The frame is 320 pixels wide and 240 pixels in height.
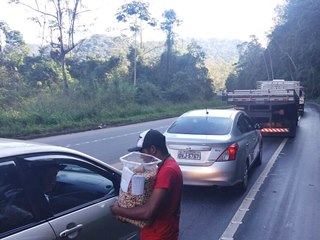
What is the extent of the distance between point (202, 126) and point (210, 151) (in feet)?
3.18

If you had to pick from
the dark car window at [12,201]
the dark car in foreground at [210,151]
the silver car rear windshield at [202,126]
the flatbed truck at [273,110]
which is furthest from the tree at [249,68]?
the dark car window at [12,201]

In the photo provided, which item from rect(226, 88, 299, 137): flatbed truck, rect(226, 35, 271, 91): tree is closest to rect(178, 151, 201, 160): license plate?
rect(226, 88, 299, 137): flatbed truck

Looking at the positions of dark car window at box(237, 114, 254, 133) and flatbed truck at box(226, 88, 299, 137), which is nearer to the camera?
dark car window at box(237, 114, 254, 133)

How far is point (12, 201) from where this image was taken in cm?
273

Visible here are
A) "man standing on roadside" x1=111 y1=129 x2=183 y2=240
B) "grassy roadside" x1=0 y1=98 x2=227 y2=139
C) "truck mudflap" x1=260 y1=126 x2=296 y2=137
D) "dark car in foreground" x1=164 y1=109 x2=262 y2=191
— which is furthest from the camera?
"grassy roadside" x1=0 y1=98 x2=227 y2=139

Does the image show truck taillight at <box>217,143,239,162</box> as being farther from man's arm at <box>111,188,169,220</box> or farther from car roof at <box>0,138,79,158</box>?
man's arm at <box>111,188,169,220</box>

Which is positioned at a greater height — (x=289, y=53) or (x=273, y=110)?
(x=289, y=53)

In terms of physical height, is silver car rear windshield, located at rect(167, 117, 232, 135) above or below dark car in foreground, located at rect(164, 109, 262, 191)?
above

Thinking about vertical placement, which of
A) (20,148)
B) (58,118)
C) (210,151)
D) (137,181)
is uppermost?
(20,148)

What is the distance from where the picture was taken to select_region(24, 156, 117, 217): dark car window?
3.02 meters

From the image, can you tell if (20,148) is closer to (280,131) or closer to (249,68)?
(280,131)

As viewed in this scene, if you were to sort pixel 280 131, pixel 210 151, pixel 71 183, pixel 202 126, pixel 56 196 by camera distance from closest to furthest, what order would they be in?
pixel 56 196 → pixel 71 183 → pixel 210 151 → pixel 202 126 → pixel 280 131

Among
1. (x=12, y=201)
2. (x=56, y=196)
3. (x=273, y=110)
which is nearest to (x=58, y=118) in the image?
(x=273, y=110)

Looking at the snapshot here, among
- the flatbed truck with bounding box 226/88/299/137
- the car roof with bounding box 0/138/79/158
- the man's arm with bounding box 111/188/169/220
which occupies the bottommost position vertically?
the flatbed truck with bounding box 226/88/299/137
